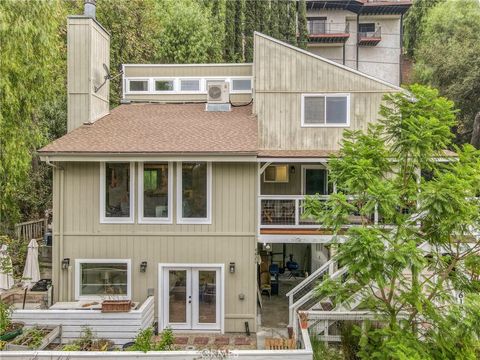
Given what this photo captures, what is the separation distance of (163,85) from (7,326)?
9918mm

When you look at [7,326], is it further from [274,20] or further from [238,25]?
[274,20]

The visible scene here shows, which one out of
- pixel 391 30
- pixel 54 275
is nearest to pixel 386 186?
pixel 54 275

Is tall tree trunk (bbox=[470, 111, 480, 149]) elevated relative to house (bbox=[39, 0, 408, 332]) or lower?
elevated

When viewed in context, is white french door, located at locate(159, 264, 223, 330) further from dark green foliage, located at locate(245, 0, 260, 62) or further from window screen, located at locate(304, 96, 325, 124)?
dark green foliage, located at locate(245, 0, 260, 62)

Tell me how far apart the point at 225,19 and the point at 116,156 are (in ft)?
76.7

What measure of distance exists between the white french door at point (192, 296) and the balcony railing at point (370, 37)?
29595 mm

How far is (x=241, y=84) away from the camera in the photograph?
14742mm

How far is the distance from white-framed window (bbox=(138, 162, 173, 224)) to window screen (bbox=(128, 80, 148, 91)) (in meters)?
5.66

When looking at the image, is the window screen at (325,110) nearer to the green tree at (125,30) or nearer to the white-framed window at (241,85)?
the white-framed window at (241,85)

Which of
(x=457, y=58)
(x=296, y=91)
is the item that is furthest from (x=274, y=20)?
(x=296, y=91)

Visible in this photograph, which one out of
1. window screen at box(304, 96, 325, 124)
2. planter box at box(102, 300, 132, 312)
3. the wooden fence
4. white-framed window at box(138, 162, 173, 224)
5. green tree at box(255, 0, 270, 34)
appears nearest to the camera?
the wooden fence

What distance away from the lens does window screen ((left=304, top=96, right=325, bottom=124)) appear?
38.9 feet

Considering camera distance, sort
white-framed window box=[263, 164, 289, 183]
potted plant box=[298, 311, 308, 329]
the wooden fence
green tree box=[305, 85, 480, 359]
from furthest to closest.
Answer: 1. white-framed window box=[263, 164, 289, 183]
2. the wooden fence
3. potted plant box=[298, 311, 308, 329]
4. green tree box=[305, 85, 480, 359]

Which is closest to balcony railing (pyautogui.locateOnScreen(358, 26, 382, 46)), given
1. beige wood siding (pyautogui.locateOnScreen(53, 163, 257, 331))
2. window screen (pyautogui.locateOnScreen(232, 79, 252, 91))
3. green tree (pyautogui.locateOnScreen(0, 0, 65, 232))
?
window screen (pyautogui.locateOnScreen(232, 79, 252, 91))
